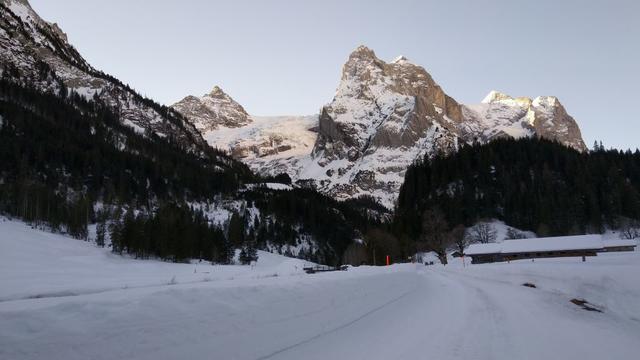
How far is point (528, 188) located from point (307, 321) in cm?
15504

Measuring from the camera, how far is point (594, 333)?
40.6 feet

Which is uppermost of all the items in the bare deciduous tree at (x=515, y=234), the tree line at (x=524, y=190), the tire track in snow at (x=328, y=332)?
the tree line at (x=524, y=190)

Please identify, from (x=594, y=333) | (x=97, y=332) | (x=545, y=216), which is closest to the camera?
(x=97, y=332)

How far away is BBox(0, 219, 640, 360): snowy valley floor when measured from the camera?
19.5ft

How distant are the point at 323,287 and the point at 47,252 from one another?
76418 millimetres

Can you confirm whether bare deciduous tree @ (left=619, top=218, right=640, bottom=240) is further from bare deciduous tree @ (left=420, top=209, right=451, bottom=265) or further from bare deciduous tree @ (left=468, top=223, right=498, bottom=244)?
bare deciduous tree @ (left=420, top=209, right=451, bottom=265)

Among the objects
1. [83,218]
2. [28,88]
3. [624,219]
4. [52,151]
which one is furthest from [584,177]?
[28,88]

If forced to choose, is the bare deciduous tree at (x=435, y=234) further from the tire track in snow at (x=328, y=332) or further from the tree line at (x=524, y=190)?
the tire track in snow at (x=328, y=332)

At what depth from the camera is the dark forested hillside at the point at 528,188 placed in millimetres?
132875

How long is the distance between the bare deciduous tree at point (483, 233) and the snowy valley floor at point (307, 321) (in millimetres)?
115618

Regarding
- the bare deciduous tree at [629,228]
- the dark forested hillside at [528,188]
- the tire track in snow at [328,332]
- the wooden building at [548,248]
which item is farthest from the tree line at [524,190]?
the tire track in snow at [328,332]

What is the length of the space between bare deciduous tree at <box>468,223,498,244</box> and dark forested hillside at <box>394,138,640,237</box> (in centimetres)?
555

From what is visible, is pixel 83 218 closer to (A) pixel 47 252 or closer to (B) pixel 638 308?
(A) pixel 47 252

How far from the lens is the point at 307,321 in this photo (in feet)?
37.2
